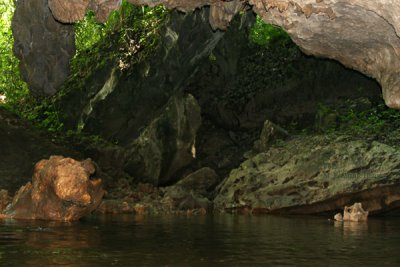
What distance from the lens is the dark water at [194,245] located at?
661cm

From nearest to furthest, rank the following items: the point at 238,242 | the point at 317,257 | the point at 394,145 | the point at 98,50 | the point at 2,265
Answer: the point at 2,265 < the point at 317,257 < the point at 238,242 < the point at 394,145 < the point at 98,50

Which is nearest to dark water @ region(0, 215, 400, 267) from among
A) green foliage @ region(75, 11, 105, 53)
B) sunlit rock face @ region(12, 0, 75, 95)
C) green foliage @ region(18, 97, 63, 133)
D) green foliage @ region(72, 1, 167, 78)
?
sunlit rock face @ region(12, 0, 75, 95)

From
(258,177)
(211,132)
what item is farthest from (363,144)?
(211,132)

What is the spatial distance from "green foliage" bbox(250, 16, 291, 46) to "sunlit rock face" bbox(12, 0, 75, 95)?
9.61 meters

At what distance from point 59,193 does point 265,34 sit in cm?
1672

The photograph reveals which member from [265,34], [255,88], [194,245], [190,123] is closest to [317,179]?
[190,123]

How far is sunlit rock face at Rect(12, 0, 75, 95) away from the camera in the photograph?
65.6 ft

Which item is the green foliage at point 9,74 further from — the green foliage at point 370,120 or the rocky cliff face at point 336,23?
the green foliage at point 370,120

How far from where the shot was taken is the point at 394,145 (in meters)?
18.9

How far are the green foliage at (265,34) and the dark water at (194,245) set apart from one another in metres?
16.3

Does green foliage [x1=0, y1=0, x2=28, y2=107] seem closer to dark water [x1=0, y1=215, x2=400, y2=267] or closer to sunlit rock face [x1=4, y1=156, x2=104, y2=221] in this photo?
sunlit rock face [x1=4, y1=156, x2=104, y2=221]

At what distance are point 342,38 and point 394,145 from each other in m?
8.19

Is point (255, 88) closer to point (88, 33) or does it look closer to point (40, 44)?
point (88, 33)

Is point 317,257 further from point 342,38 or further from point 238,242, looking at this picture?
point 342,38
